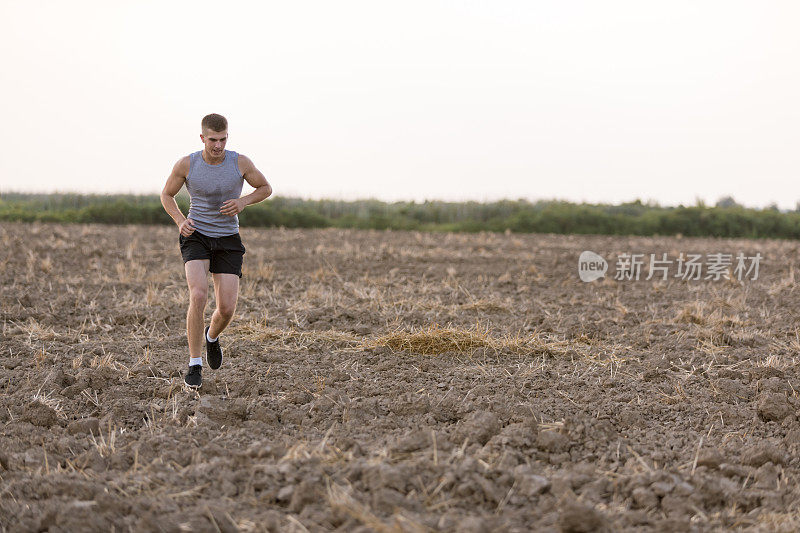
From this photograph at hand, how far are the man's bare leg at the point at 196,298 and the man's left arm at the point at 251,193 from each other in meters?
0.42

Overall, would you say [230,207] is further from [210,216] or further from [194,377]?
[194,377]

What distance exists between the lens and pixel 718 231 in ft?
106

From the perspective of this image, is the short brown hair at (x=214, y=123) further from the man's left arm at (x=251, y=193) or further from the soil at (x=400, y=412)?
the soil at (x=400, y=412)

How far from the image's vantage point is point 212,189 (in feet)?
16.3

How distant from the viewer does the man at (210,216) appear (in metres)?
4.95

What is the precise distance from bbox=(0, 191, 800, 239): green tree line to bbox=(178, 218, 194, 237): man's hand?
24.4m

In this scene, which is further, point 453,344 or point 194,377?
point 453,344

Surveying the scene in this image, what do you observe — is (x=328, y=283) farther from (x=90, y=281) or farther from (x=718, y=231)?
(x=718, y=231)

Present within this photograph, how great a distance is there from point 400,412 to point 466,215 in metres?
30.0

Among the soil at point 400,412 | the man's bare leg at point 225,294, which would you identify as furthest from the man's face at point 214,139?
the soil at point 400,412

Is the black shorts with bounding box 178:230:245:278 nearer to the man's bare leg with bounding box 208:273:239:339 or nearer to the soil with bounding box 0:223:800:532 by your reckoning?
the man's bare leg with bounding box 208:273:239:339

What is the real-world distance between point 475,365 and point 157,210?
27.6 metres

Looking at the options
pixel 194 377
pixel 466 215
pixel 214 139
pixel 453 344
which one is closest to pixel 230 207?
pixel 214 139

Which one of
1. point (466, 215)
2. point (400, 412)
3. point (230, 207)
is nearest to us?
point (400, 412)
